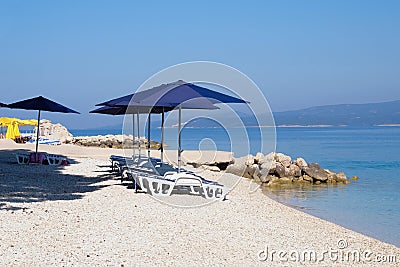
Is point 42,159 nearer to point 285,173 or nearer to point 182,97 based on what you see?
point 182,97

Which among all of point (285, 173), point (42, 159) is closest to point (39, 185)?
point (42, 159)

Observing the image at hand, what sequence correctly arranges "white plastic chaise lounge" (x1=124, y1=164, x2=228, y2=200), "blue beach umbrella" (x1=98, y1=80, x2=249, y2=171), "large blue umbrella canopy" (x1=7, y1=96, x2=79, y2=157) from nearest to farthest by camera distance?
1. "blue beach umbrella" (x1=98, y1=80, x2=249, y2=171)
2. "white plastic chaise lounge" (x1=124, y1=164, x2=228, y2=200)
3. "large blue umbrella canopy" (x1=7, y1=96, x2=79, y2=157)

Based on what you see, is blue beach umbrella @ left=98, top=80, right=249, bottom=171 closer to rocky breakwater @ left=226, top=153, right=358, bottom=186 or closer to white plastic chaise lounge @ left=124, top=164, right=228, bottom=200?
white plastic chaise lounge @ left=124, top=164, right=228, bottom=200

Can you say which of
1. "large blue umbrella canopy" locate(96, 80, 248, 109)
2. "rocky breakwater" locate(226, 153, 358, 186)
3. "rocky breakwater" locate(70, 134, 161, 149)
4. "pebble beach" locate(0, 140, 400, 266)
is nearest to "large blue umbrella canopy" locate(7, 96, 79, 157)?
"pebble beach" locate(0, 140, 400, 266)

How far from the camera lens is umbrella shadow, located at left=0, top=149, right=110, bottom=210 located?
869cm

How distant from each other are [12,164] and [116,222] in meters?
9.12

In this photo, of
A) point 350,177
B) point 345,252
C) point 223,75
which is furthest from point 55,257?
point 350,177

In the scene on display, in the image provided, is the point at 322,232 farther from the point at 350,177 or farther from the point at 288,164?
the point at 350,177

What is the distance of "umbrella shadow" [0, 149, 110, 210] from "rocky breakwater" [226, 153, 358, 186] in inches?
279

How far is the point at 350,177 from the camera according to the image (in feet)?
68.3

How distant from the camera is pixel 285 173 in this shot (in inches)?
742

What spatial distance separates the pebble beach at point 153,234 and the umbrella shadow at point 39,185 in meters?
0.03

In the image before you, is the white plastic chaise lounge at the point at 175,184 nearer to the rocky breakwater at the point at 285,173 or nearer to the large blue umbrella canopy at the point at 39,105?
the large blue umbrella canopy at the point at 39,105

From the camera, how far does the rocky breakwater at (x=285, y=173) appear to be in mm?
18453
